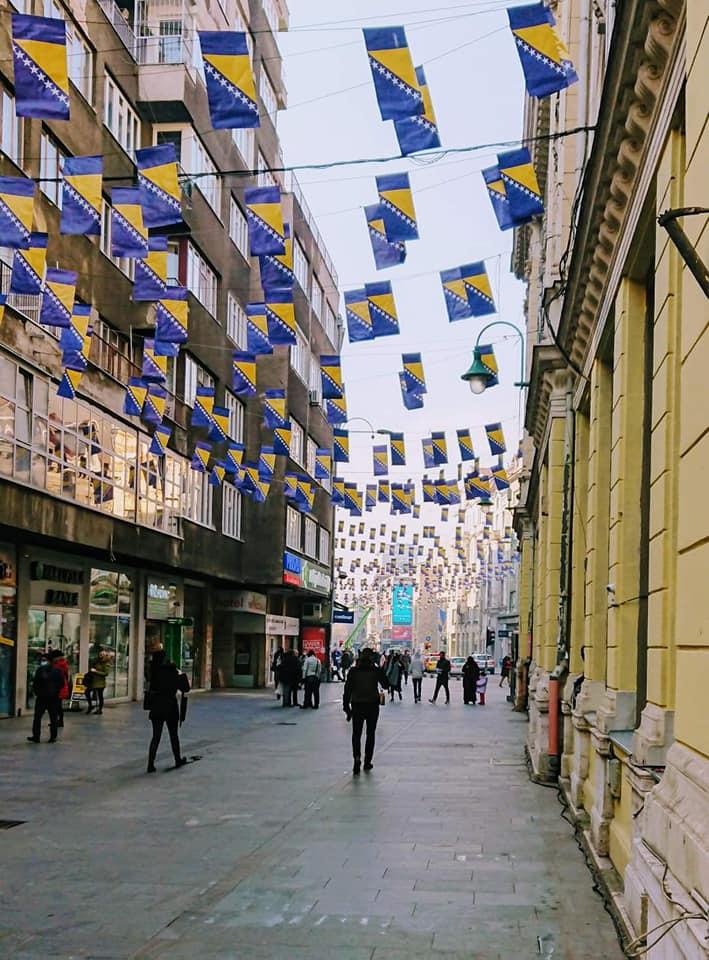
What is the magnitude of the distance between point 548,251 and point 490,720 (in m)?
13.3

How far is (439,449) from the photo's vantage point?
103 ft

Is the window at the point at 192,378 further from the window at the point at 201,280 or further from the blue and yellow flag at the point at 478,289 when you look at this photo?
the blue and yellow flag at the point at 478,289

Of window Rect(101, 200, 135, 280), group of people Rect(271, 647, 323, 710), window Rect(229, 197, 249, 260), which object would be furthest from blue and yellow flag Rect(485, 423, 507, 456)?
window Rect(229, 197, 249, 260)

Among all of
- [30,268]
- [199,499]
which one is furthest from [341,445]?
[30,268]

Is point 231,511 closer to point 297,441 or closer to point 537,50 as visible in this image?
point 297,441

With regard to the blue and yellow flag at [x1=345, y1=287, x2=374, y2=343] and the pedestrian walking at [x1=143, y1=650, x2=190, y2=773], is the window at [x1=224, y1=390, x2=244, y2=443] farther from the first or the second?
the pedestrian walking at [x1=143, y1=650, x2=190, y2=773]

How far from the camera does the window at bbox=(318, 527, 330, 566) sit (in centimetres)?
5622

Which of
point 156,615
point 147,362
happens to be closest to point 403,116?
point 147,362

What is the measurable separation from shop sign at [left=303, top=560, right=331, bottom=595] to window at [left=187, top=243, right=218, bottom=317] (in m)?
15.0

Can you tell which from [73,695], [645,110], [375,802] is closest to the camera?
[645,110]

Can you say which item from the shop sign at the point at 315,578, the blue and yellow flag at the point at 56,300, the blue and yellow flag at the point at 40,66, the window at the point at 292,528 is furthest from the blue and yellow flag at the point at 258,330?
the shop sign at the point at 315,578

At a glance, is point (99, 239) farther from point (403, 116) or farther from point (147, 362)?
point (403, 116)

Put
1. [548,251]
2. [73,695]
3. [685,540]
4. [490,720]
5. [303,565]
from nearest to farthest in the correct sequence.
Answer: [685,540] < [548,251] < [73,695] < [490,720] < [303,565]

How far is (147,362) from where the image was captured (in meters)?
22.8
